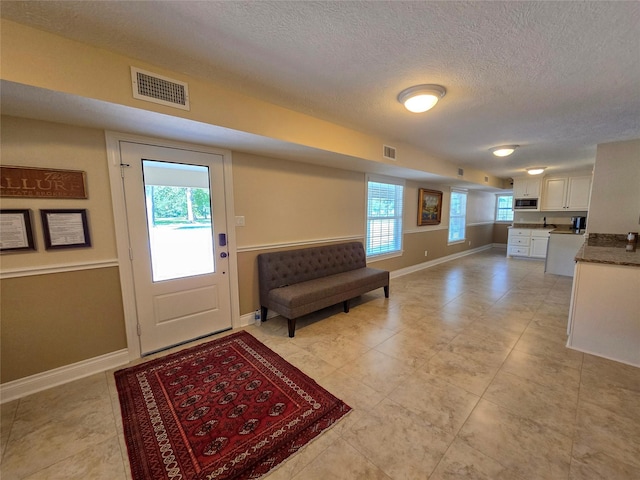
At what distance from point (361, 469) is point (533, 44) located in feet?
8.77

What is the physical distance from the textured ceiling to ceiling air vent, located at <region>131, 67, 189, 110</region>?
3.8 inches

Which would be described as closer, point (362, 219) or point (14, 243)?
point (14, 243)

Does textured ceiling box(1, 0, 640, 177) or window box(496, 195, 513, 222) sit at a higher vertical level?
textured ceiling box(1, 0, 640, 177)

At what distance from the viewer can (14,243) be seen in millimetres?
1920

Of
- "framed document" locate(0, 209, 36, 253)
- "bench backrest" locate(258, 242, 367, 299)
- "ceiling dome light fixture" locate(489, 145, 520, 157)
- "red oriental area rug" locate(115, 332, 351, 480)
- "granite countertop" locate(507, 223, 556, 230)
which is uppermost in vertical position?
"ceiling dome light fixture" locate(489, 145, 520, 157)

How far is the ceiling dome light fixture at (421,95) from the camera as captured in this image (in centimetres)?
211

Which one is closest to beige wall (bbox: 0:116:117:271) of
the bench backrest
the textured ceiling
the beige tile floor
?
the textured ceiling

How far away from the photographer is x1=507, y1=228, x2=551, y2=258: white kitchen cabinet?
6773 millimetres

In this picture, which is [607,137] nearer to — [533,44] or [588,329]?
[588,329]

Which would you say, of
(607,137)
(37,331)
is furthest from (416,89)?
(37,331)

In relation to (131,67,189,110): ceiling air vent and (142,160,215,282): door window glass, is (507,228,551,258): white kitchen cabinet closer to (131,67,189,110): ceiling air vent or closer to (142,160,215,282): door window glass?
(142,160,215,282): door window glass

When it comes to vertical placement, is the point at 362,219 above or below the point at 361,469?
above

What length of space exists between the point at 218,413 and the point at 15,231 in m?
2.00

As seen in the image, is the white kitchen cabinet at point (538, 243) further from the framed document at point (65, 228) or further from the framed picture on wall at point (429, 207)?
the framed document at point (65, 228)
